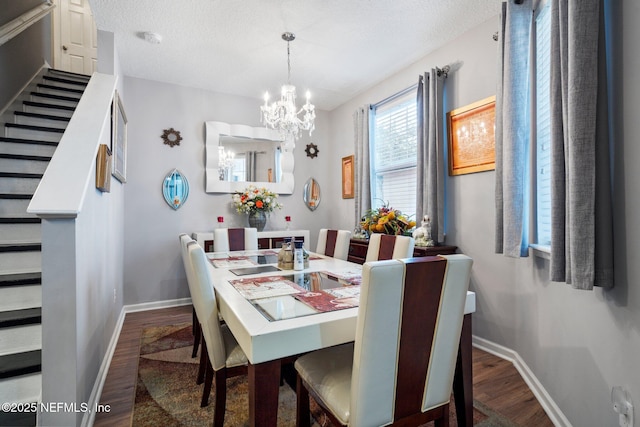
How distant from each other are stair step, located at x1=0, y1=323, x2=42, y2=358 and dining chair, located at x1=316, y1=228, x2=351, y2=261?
6.71ft

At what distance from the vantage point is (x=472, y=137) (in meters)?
2.67

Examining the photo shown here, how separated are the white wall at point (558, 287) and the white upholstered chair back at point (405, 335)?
0.69 m

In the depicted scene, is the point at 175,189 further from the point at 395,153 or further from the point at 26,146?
Answer: the point at 395,153

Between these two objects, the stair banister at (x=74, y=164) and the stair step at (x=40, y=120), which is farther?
the stair step at (x=40, y=120)

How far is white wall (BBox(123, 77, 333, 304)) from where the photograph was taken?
3635mm

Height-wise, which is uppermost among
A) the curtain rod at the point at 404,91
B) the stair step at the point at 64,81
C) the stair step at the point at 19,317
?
the stair step at the point at 64,81

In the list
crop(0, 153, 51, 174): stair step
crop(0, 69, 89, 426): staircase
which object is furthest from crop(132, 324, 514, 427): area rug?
crop(0, 153, 51, 174): stair step

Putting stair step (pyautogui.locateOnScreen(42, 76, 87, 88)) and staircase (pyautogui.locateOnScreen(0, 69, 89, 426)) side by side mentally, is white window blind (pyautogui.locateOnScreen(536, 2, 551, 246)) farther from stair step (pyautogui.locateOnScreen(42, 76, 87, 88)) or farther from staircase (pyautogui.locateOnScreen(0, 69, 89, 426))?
stair step (pyautogui.locateOnScreen(42, 76, 87, 88))

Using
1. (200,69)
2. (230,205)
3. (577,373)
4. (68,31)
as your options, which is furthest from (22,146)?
(577,373)

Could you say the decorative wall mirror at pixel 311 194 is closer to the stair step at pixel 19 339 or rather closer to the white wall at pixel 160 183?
the white wall at pixel 160 183

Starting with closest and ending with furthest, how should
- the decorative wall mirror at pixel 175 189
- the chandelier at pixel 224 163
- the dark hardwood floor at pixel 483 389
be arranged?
1. the dark hardwood floor at pixel 483 389
2. the decorative wall mirror at pixel 175 189
3. the chandelier at pixel 224 163

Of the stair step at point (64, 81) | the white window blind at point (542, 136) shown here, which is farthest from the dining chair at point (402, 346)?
the stair step at point (64, 81)

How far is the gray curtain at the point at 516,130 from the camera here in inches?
81.3

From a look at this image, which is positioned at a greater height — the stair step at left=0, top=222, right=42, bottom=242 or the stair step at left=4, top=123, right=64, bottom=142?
the stair step at left=4, top=123, right=64, bottom=142
